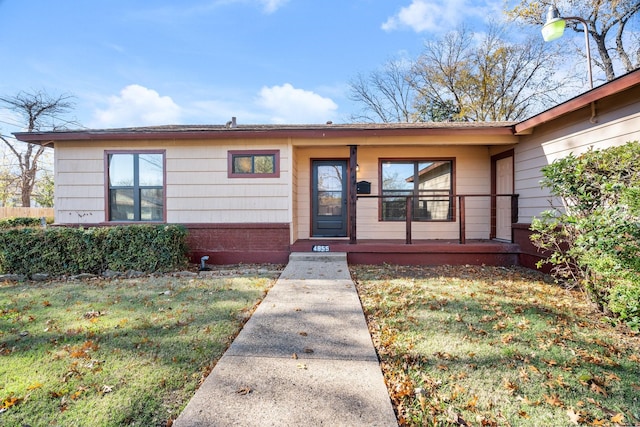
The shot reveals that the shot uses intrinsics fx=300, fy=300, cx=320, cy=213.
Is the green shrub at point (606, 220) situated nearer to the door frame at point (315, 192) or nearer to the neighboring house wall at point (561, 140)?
the neighboring house wall at point (561, 140)

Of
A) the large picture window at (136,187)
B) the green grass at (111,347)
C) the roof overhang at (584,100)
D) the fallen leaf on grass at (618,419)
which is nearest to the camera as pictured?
the fallen leaf on grass at (618,419)

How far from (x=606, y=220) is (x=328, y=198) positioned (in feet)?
17.6

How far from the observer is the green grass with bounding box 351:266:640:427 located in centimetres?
187

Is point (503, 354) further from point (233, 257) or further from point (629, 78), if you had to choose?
point (233, 257)

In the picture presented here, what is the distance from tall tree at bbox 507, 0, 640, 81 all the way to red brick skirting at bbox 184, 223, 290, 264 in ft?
55.4

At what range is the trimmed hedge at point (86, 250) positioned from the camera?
5309mm

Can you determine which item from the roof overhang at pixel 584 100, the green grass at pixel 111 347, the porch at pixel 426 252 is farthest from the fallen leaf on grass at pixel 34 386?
the roof overhang at pixel 584 100

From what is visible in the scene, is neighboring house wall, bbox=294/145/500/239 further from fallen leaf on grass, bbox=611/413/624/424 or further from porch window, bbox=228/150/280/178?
fallen leaf on grass, bbox=611/413/624/424

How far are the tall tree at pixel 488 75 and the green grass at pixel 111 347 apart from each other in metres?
20.0

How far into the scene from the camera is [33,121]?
773 inches

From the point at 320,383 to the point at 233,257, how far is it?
4.72 meters

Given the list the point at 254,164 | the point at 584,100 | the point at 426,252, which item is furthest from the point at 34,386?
the point at 584,100

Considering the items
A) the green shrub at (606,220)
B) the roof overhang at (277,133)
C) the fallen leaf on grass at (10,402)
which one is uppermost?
the roof overhang at (277,133)

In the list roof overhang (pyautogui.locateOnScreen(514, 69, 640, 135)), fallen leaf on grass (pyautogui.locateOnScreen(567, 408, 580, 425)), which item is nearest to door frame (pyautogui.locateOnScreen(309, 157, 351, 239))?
roof overhang (pyautogui.locateOnScreen(514, 69, 640, 135))
